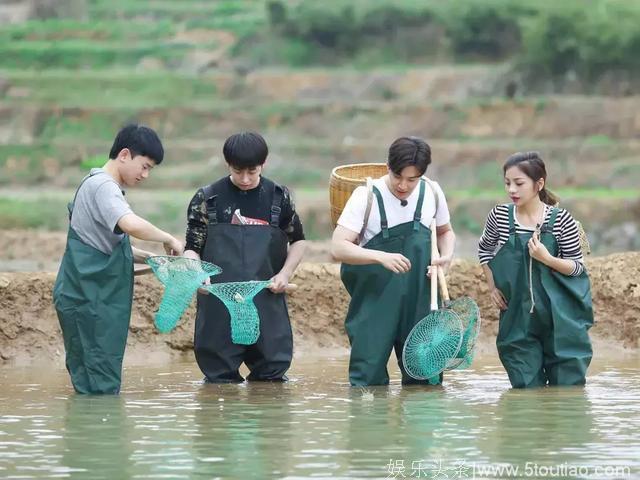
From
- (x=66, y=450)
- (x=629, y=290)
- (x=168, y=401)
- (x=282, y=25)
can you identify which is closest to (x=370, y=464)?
(x=66, y=450)

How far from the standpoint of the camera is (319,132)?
103 ft

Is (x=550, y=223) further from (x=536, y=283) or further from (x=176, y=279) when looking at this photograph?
(x=176, y=279)

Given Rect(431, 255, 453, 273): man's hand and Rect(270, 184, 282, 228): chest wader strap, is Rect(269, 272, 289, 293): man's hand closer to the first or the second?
Rect(270, 184, 282, 228): chest wader strap

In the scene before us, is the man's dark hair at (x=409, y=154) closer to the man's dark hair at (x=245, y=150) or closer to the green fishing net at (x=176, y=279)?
the man's dark hair at (x=245, y=150)

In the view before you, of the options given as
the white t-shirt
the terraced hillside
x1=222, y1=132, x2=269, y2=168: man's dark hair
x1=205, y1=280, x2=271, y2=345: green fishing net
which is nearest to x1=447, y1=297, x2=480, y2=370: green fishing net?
the white t-shirt

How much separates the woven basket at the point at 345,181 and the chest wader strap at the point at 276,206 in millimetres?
348

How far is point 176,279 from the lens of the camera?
29.0 feet

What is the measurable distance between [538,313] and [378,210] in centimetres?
101

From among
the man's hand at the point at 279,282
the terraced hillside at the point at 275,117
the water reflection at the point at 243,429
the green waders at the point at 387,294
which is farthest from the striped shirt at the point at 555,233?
the terraced hillside at the point at 275,117

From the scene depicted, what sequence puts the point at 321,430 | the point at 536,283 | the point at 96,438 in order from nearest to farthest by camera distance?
1. the point at 96,438
2. the point at 321,430
3. the point at 536,283

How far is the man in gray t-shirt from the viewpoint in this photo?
8.61 meters

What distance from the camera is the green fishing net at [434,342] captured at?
29.0 feet

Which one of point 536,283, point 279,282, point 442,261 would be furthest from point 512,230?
point 279,282

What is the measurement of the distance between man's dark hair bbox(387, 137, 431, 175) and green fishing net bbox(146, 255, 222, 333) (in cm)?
113
